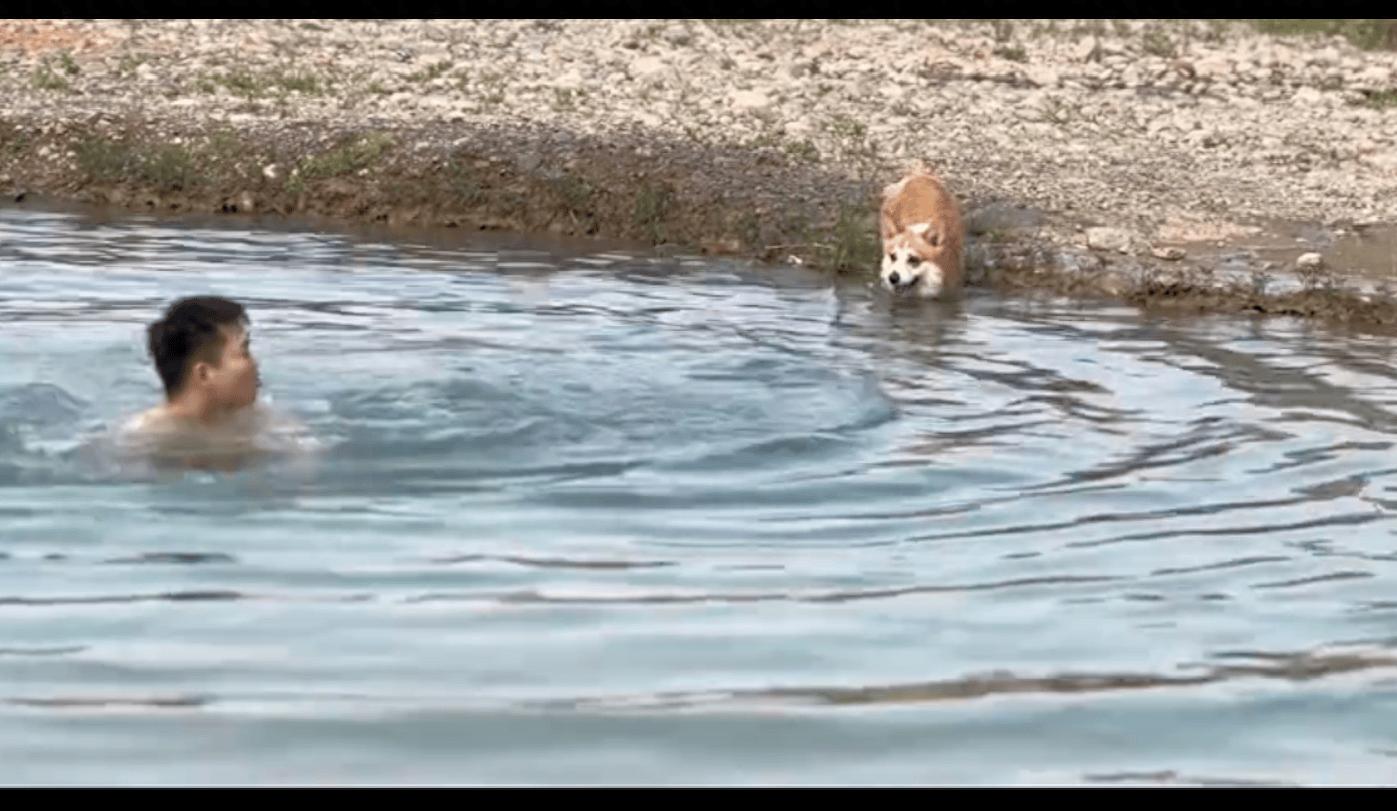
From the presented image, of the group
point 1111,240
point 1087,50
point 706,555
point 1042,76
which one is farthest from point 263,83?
point 706,555

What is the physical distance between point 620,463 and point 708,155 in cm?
713

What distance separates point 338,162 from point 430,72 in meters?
2.64

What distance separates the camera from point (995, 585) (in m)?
6.55

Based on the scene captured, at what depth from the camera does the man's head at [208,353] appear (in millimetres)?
8430

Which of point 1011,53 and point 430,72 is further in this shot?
point 1011,53

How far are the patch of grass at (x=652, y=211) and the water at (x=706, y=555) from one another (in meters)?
2.36

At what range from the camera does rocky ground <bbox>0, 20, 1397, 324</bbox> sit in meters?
13.8

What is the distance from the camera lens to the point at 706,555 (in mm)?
6816

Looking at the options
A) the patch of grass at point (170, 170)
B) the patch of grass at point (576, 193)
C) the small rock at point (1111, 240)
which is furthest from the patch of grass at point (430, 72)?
the small rock at point (1111, 240)

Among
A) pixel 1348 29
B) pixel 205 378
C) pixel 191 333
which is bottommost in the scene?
pixel 205 378

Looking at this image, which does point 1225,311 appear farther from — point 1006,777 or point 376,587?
point 1006,777

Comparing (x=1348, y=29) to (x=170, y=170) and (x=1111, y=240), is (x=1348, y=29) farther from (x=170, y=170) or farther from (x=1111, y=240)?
(x=170, y=170)

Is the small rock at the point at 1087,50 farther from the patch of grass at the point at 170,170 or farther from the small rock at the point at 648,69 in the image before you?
the patch of grass at the point at 170,170
